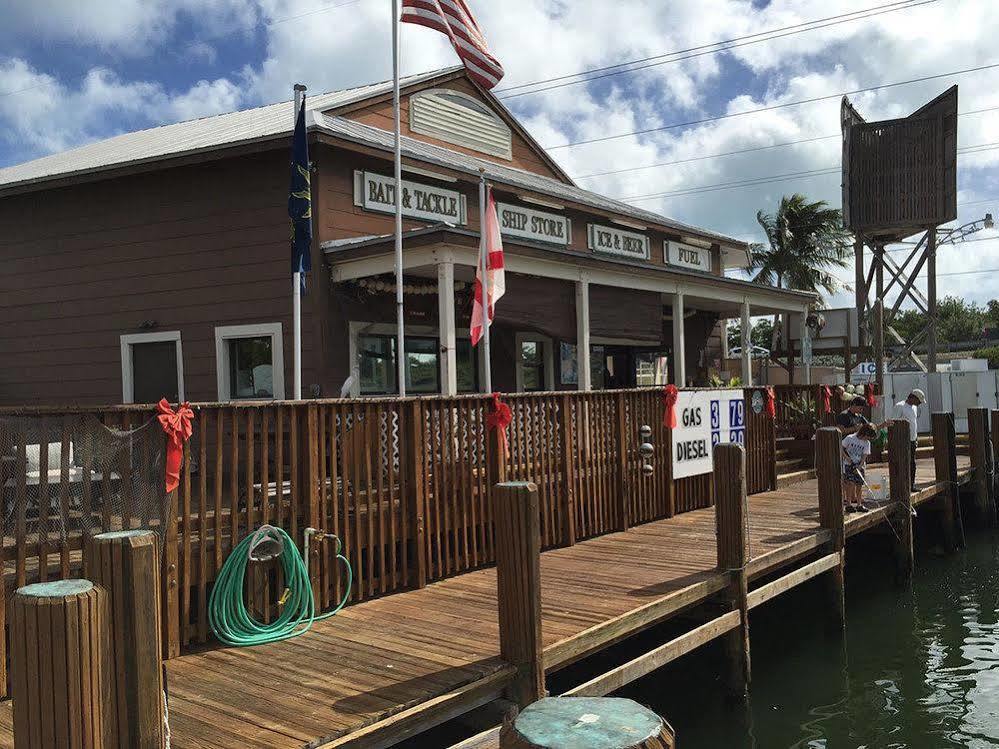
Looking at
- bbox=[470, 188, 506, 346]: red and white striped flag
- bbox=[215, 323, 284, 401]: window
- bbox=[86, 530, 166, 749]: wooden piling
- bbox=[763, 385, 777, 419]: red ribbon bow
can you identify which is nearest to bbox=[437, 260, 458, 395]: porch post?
bbox=[470, 188, 506, 346]: red and white striped flag

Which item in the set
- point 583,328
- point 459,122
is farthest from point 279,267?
point 459,122

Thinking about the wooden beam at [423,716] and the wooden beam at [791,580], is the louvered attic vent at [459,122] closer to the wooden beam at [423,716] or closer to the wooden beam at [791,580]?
the wooden beam at [791,580]

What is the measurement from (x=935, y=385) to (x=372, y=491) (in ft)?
68.9

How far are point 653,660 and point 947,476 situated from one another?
34.2 ft

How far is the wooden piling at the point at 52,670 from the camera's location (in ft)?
9.52

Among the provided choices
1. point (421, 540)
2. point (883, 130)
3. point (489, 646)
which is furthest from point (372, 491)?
point (883, 130)

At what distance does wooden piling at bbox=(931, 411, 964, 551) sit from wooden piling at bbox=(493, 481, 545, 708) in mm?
11863

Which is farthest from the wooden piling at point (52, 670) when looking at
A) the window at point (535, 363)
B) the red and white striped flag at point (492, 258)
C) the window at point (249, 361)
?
the window at point (535, 363)

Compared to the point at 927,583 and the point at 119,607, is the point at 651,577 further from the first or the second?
the point at 927,583

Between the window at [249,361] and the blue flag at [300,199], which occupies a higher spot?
the blue flag at [300,199]

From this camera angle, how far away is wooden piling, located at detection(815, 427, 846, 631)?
10.2 m

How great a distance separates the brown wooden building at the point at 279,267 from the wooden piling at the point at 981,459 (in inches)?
226

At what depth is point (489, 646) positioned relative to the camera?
593cm

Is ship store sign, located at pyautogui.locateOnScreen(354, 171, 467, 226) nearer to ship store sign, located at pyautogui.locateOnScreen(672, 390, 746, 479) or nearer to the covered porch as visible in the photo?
the covered porch
